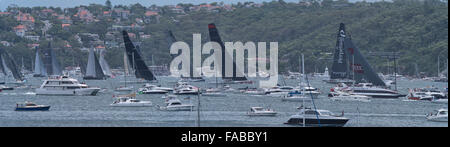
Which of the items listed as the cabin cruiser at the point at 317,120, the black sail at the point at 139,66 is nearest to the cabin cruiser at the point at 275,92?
the black sail at the point at 139,66

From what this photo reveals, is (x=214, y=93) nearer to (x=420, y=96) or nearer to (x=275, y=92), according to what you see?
(x=275, y=92)

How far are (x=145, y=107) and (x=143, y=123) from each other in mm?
11520

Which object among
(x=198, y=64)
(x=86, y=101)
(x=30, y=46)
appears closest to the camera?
(x=86, y=101)

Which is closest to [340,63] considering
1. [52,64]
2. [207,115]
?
[207,115]

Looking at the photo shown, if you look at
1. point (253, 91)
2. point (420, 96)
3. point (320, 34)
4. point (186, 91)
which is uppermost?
point (320, 34)

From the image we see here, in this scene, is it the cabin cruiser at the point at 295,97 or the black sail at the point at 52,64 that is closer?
the cabin cruiser at the point at 295,97

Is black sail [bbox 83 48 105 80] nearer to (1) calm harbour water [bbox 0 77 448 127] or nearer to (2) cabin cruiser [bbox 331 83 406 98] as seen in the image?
(1) calm harbour water [bbox 0 77 448 127]

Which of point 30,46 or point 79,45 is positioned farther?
point 79,45

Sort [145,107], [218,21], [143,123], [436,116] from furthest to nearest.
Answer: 1. [218,21]
2. [145,107]
3. [436,116]
4. [143,123]

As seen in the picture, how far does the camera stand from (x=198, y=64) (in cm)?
8412

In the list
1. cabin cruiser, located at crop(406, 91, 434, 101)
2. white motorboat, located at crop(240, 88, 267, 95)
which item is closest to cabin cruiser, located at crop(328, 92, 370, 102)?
cabin cruiser, located at crop(406, 91, 434, 101)

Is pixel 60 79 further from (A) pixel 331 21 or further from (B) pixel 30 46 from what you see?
(A) pixel 331 21

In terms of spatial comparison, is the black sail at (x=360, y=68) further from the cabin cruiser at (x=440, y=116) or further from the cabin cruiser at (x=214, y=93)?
the cabin cruiser at (x=440, y=116)
